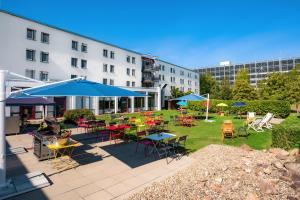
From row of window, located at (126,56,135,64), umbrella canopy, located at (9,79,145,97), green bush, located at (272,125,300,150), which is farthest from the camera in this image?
row of window, located at (126,56,135,64)

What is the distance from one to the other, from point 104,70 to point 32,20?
519 inches

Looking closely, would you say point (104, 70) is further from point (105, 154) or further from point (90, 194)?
point (90, 194)

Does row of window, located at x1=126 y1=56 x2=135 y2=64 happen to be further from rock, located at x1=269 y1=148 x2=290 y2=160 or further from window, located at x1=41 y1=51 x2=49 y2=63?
rock, located at x1=269 y1=148 x2=290 y2=160

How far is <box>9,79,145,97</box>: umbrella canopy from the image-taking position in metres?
6.93

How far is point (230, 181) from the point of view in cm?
695

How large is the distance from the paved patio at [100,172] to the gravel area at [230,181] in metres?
0.59

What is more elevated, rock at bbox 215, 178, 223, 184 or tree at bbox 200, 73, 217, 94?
tree at bbox 200, 73, 217, 94

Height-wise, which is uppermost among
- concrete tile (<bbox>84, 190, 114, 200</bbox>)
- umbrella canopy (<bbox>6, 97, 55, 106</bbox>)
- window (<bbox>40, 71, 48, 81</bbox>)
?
window (<bbox>40, 71, 48, 81</bbox>)

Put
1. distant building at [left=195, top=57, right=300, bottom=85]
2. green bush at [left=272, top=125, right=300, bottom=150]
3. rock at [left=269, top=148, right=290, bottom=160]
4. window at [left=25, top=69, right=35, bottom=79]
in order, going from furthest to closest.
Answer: distant building at [left=195, top=57, right=300, bottom=85], window at [left=25, top=69, right=35, bottom=79], green bush at [left=272, top=125, right=300, bottom=150], rock at [left=269, top=148, right=290, bottom=160]

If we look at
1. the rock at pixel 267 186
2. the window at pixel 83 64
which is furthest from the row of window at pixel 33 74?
the rock at pixel 267 186

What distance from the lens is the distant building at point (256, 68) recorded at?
9144 centimetres

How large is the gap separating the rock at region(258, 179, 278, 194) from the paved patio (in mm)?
2775

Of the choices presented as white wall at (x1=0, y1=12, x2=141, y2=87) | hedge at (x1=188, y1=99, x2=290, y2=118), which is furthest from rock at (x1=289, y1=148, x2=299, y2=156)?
white wall at (x1=0, y1=12, x2=141, y2=87)

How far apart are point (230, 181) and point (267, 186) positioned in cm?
106
